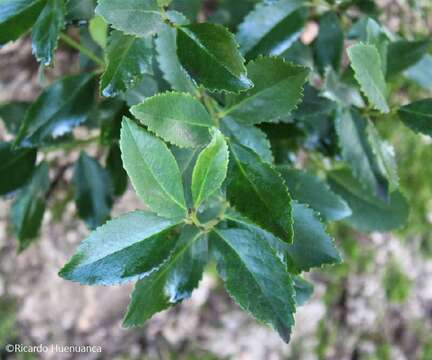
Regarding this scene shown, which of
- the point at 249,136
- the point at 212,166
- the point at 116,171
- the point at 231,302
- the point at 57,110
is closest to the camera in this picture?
the point at 212,166

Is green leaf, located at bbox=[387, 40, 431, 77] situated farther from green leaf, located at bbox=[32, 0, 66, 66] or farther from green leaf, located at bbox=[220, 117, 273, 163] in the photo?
green leaf, located at bbox=[32, 0, 66, 66]

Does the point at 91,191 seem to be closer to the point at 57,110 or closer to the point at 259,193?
the point at 57,110

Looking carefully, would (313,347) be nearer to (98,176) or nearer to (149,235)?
(98,176)

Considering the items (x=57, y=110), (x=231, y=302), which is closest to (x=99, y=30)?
(x=57, y=110)

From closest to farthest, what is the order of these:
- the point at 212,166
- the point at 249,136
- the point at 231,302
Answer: the point at 212,166 → the point at 249,136 → the point at 231,302

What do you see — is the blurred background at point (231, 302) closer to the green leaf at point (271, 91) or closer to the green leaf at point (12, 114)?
the green leaf at point (12, 114)

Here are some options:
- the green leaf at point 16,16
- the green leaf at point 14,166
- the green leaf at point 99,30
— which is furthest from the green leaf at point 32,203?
the green leaf at point 16,16

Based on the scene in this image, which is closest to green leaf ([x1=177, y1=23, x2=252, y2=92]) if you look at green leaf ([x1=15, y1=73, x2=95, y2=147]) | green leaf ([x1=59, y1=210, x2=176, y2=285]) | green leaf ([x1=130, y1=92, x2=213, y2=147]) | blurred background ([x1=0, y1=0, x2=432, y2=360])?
green leaf ([x1=130, y1=92, x2=213, y2=147])
